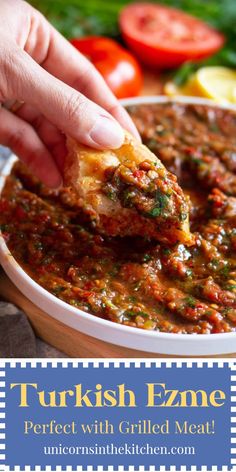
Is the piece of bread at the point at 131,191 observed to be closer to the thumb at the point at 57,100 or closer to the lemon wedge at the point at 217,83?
the thumb at the point at 57,100

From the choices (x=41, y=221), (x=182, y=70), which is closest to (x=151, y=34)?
(x=182, y=70)

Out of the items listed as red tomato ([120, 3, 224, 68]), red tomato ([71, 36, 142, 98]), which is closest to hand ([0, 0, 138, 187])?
red tomato ([71, 36, 142, 98])

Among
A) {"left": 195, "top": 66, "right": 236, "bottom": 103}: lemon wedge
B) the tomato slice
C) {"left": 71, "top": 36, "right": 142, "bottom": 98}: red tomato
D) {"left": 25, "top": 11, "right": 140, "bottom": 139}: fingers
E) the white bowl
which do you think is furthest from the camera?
the tomato slice

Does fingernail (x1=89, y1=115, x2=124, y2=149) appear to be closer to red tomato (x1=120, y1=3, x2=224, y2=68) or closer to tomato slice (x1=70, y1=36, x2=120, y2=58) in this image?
tomato slice (x1=70, y1=36, x2=120, y2=58)

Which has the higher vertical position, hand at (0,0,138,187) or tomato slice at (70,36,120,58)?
hand at (0,0,138,187)

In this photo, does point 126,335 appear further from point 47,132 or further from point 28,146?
point 47,132

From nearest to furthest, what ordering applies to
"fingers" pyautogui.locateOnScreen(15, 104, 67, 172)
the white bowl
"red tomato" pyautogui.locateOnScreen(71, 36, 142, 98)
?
the white bowl
"fingers" pyautogui.locateOnScreen(15, 104, 67, 172)
"red tomato" pyautogui.locateOnScreen(71, 36, 142, 98)

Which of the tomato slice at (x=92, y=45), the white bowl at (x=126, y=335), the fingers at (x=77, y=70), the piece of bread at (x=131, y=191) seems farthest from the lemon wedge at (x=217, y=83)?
the white bowl at (x=126, y=335)
